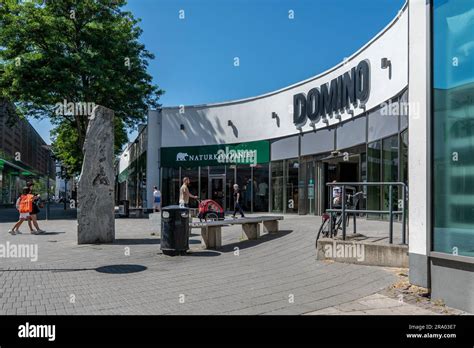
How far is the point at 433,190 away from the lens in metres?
6.09

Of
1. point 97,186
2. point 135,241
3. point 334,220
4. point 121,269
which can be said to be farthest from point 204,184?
point 121,269

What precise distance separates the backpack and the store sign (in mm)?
12642

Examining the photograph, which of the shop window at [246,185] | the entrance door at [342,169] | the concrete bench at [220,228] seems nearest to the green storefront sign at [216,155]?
the shop window at [246,185]

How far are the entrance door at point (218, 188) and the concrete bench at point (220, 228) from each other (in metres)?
13.5

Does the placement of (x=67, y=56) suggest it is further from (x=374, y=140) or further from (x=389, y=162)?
(x=389, y=162)

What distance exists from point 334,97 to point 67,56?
1436 cm

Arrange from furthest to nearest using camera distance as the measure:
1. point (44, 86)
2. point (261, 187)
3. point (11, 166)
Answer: point (11, 166) < point (261, 187) < point (44, 86)

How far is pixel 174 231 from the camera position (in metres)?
9.78

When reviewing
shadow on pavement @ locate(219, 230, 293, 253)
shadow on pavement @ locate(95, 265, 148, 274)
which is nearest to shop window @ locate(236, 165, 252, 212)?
shadow on pavement @ locate(219, 230, 293, 253)

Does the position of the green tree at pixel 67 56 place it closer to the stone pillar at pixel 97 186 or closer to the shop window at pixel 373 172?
the stone pillar at pixel 97 186

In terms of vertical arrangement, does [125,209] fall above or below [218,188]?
below
